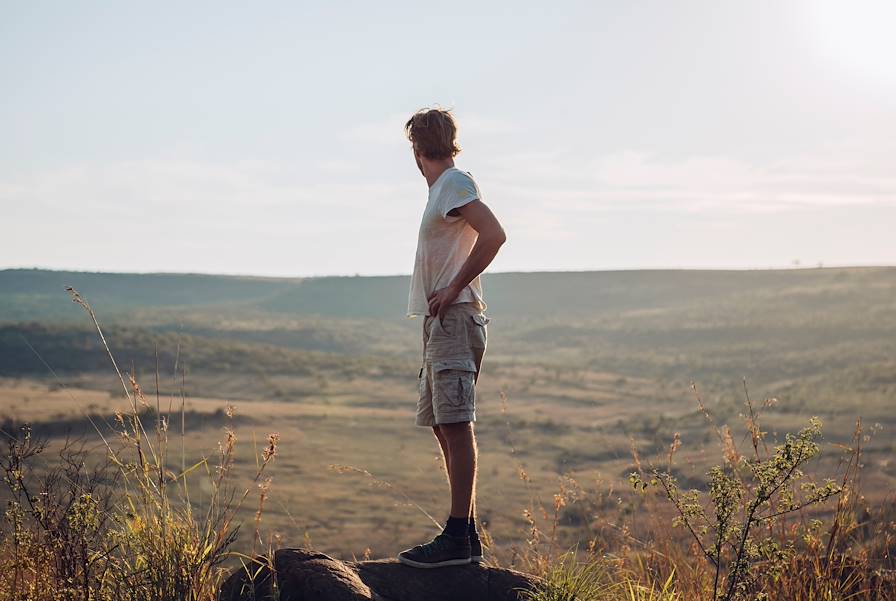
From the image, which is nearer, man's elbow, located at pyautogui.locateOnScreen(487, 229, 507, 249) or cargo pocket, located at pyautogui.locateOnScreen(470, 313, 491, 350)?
man's elbow, located at pyautogui.locateOnScreen(487, 229, 507, 249)

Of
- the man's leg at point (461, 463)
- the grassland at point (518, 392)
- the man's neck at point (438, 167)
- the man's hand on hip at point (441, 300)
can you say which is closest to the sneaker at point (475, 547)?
the man's leg at point (461, 463)

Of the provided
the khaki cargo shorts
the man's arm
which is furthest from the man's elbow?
the khaki cargo shorts

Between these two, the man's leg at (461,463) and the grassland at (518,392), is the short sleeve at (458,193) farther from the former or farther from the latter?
the grassland at (518,392)

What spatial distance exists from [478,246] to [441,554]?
1.17 m

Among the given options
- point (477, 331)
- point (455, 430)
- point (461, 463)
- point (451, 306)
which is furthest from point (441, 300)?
point (461, 463)

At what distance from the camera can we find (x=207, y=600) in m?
3.19

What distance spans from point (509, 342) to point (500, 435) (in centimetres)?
3864

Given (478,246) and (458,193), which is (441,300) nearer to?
(478,246)

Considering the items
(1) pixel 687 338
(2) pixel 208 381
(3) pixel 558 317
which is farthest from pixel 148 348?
(3) pixel 558 317

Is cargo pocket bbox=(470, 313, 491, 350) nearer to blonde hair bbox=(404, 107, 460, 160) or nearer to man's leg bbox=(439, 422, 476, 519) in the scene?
man's leg bbox=(439, 422, 476, 519)

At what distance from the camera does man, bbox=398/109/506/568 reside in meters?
3.57

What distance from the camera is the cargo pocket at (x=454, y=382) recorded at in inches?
141

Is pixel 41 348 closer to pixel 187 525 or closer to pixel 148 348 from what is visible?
pixel 148 348

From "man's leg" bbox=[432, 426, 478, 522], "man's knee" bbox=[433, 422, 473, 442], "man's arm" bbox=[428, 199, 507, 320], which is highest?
"man's arm" bbox=[428, 199, 507, 320]
